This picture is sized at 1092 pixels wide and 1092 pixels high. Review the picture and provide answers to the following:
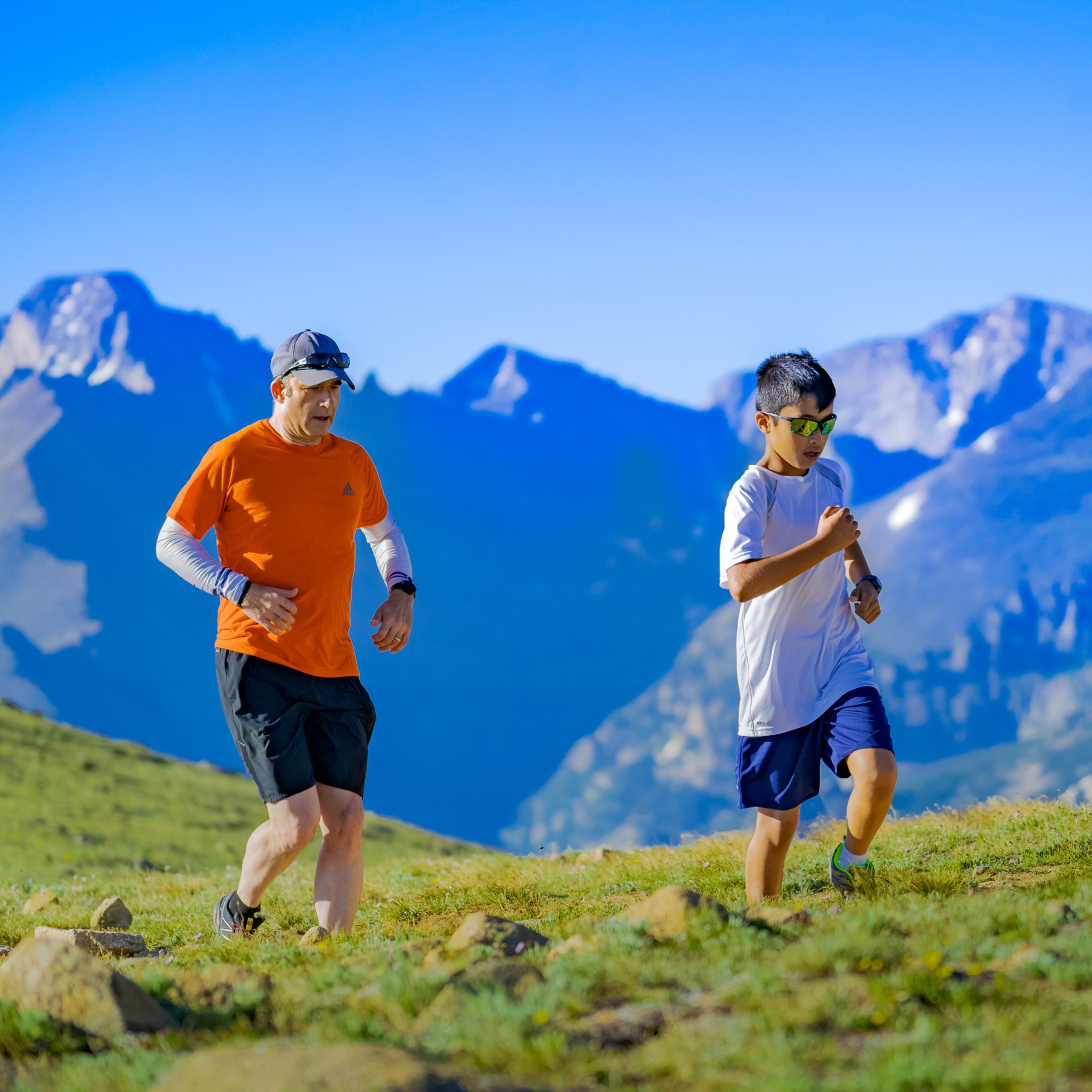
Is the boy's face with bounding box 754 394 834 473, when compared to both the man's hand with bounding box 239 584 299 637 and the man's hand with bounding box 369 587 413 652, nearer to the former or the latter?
the man's hand with bounding box 369 587 413 652

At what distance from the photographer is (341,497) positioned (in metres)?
5.01

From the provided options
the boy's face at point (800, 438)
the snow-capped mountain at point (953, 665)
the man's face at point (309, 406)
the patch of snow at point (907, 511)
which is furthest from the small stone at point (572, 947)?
the patch of snow at point (907, 511)

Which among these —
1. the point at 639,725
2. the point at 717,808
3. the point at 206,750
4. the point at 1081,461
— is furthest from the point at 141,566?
the point at 1081,461

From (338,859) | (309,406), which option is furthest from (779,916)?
(309,406)

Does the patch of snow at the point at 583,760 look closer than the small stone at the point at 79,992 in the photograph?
No

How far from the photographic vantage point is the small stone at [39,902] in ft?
23.2

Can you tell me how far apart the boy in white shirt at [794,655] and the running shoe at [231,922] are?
88.0 inches

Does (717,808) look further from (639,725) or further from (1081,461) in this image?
(1081,461)

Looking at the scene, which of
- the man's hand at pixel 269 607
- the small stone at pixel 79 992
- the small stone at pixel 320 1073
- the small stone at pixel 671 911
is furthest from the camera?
the man's hand at pixel 269 607

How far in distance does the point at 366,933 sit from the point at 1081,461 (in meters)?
211

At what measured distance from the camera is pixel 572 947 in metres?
3.49

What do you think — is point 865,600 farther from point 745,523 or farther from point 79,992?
point 79,992

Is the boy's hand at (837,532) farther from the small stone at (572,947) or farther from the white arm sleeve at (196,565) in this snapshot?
the white arm sleeve at (196,565)

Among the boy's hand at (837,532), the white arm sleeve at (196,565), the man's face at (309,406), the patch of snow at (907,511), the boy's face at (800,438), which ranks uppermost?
the patch of snow at (907,511)
